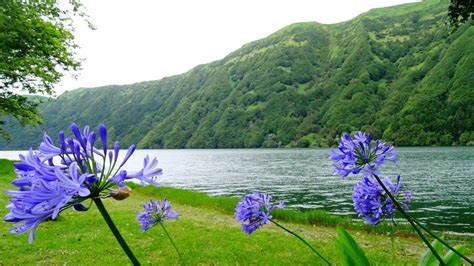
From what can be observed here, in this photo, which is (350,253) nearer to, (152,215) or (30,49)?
(152,215)

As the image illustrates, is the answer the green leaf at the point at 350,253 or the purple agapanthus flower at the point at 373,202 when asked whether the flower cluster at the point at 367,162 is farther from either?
the green leaf at the point at 350,253

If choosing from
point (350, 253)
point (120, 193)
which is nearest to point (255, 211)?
point (350, 253)

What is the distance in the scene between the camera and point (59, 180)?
1.57 metres

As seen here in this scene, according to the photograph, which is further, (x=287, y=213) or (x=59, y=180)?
(x=287, y=213)

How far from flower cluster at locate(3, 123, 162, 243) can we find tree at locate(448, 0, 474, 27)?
14792mm

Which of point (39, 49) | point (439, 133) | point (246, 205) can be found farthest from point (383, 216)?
point (439, 133)

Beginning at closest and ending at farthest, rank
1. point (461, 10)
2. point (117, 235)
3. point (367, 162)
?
point (117, 235)
point (367, 162)
point (461, 10)

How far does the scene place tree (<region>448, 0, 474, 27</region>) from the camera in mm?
13219

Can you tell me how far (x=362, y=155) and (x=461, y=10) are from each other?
14.3 metres

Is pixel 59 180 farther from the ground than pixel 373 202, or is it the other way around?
pixel 59 180

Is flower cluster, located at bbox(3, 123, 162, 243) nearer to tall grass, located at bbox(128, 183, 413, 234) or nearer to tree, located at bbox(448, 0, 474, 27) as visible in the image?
tall grass, located at bbox(128, 183, 413, 234)

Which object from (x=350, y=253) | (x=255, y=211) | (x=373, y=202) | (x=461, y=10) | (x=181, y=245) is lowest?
(x=181, y=245)

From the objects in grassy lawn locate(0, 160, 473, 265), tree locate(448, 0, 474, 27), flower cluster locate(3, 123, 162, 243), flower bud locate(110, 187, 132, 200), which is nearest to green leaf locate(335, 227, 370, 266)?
flower cluster locate(3, 123, 162, 243)

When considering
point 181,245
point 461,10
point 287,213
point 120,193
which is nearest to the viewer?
point 120,193
